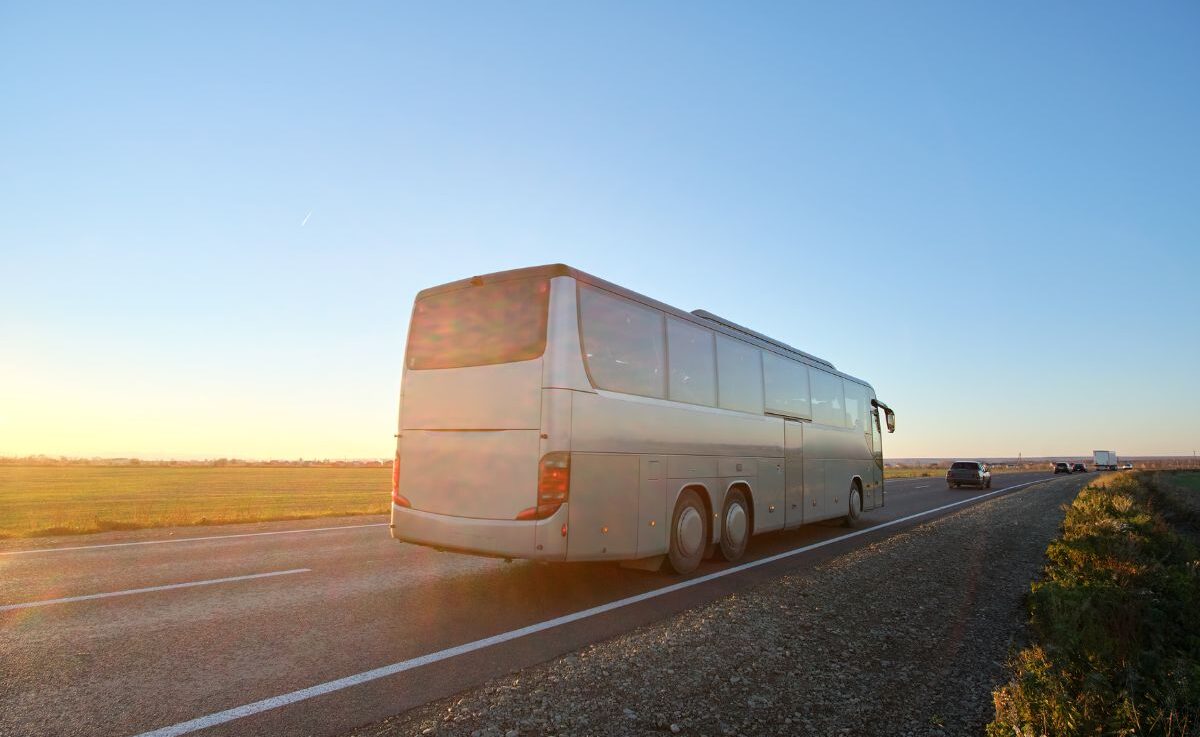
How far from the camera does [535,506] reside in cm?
622

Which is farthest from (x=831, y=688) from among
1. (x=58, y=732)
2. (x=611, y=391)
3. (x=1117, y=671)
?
(x=58, y=732)

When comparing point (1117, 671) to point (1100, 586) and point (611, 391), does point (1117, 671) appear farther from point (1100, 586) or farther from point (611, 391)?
point (611, 391)

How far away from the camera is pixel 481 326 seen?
7.06m

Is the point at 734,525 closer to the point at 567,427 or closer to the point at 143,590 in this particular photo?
the point at 567,427

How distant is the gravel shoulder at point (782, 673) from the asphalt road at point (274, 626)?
469mm

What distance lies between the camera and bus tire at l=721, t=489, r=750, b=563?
29.0ft

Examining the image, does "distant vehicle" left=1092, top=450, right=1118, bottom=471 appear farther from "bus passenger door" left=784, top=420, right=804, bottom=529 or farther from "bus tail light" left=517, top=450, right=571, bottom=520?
"bus tail light" left=517, top=450, right=571, bottom=520

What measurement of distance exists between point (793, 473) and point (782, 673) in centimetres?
683

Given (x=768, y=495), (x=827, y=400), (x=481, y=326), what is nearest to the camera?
(x=481, y=326)

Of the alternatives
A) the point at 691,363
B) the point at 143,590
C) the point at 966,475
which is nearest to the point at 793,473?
the point at 691,363

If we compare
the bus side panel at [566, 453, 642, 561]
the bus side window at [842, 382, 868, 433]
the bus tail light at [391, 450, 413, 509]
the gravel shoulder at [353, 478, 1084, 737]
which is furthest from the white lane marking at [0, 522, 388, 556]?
the bus side window at [842, 382, 868, 433]

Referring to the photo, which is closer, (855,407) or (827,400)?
(827,400)

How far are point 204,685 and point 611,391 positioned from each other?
4305 millimetres

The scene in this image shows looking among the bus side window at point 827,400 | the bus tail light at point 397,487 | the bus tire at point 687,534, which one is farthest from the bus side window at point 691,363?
the bus side window at point 827,400
